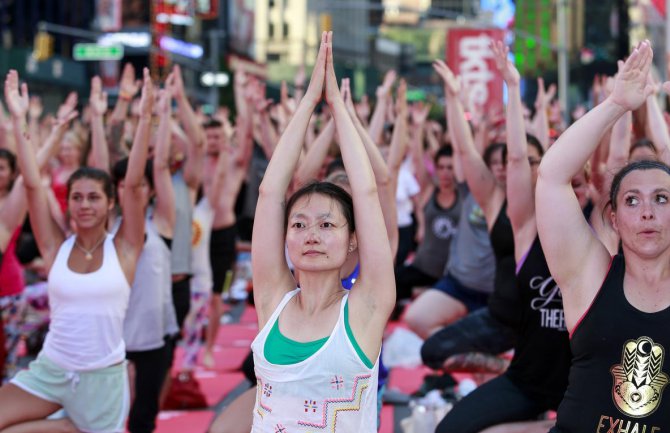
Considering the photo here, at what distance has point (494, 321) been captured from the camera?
5.79m

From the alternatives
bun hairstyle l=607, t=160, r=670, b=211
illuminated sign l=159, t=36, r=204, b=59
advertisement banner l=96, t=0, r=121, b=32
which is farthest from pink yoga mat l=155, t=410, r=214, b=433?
advertisement banner l=96, t=0, r=121, b=32

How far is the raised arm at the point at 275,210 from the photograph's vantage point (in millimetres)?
3557

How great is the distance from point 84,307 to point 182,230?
93.2 inches

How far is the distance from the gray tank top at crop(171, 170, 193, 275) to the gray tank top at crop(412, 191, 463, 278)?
6.82 feet

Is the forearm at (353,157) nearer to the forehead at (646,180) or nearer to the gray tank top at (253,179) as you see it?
the forehead at (646,180)

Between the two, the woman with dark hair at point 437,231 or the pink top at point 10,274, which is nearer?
the pink top at point 10,274

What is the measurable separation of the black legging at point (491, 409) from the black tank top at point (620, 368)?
1045mm

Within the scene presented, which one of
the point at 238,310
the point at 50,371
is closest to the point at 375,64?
the point at 238,310

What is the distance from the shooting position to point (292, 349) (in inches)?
132

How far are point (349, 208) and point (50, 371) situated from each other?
2088 mm

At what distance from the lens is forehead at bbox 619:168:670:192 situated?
11.3 feet

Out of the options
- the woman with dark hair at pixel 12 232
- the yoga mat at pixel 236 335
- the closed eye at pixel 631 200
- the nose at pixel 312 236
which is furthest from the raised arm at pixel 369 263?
the yoga mat at pixel 236 335

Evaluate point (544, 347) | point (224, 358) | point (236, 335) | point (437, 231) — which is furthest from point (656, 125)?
point (236, 335)

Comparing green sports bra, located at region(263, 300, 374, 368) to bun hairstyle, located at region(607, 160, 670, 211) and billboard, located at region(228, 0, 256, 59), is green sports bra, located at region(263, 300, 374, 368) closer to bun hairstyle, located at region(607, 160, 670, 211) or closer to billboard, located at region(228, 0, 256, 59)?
bun hairstyle, located at region(607, 160, 670, 211)
